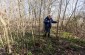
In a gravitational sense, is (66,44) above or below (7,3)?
below

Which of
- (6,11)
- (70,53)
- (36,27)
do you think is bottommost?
(70,53)

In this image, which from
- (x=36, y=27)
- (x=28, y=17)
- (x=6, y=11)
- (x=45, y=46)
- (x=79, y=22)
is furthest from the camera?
(x=79, y=22)

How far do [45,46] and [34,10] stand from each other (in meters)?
2.58

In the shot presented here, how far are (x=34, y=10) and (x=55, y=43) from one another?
258 centimetres

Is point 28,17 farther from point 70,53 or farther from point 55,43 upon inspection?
point 70,53

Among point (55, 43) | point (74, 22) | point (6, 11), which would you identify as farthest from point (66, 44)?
point (74, 22)

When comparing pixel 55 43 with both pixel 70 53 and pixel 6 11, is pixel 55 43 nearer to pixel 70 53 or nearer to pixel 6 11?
pixel 70 53

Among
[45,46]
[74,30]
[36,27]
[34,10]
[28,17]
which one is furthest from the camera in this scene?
[74,30]

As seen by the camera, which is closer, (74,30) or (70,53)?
(70,53)

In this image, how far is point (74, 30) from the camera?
18.5 meters

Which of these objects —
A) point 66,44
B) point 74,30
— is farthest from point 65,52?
point 74,30

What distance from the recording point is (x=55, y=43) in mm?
13547

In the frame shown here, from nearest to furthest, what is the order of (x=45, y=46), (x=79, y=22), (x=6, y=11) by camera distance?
(x=6, y=11)
(x=45, y=46)
(x=79, y=22)

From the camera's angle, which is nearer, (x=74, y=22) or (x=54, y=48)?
(x=54, y=48)
